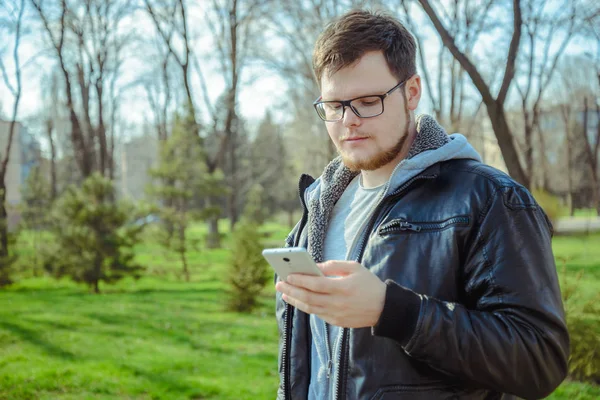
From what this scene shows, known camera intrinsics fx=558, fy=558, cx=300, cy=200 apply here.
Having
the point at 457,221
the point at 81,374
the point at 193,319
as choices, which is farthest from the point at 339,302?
the point at 193,319

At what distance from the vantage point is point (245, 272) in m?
11.2

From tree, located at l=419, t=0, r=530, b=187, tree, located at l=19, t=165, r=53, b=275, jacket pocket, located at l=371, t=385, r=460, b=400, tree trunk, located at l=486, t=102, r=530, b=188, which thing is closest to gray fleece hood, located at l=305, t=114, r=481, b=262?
jacket pocket, located at l=371, t=385, r=460, b=400

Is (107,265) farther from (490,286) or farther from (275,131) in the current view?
(275,131)

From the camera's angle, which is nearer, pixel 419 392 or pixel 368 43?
pixel 419 392

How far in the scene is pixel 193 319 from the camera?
1049 cm

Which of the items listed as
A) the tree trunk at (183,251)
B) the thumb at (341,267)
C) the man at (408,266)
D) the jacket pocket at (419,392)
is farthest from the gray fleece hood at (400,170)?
the tree trunk at (183,251)

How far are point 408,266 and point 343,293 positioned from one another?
30cm

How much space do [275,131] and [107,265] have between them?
3827cm

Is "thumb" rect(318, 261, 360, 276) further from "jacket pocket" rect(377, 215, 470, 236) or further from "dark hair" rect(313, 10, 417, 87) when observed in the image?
"dark hair" rect(313, 10, 417, 87)

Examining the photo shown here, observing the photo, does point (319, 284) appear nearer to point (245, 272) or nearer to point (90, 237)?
point (245, 272)

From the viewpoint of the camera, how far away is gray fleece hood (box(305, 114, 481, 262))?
170 cm

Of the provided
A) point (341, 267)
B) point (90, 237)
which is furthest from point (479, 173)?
point (90, 237)

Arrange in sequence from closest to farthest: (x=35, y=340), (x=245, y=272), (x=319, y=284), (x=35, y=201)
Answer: (x=319, y=284) → (x=35, y=340) → (x=245, y=272) → (x=35, y=201)

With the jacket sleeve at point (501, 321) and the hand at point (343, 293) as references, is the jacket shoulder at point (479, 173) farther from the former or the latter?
the hand at point (343, 293)
